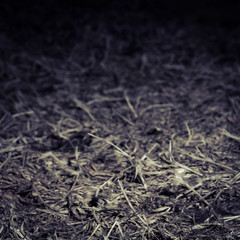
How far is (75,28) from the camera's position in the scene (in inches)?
97.4

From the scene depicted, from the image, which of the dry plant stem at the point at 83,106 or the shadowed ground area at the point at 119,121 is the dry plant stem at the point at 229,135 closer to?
the shadowed ground area at the point at 119,121

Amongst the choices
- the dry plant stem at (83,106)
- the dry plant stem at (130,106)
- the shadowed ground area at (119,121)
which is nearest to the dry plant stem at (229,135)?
the shadowed ground area at (119,121)

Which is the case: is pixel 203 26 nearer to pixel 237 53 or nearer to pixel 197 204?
pixel 237 53

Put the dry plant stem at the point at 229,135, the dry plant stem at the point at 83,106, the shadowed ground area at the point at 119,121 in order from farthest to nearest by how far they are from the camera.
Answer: the dry plant stem at the point at 83,106 < the dry plant stem at the point at 229,135 < the shadowed ground area at the point at 119,121

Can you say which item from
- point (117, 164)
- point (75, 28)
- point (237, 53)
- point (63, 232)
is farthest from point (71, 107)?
point (237, 53)

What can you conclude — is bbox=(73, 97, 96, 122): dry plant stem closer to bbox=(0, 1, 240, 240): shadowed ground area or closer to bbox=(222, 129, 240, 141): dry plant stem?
bbox=(0, 1, 240, 240): shadowed ground area

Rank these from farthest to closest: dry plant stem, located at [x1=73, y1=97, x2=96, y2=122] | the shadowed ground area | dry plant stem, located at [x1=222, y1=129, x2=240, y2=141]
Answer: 1. dry plant stem, located at [x1=73, y1=97, x2=96, y2=122]
2. dry plant stem, located at [x1=222, y1=129, x2=240, y2=141]
3. the shadowed ground area

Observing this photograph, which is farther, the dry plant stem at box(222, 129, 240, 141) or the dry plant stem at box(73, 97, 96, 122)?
the dry plant stem at box(73, 97, 96, 122)

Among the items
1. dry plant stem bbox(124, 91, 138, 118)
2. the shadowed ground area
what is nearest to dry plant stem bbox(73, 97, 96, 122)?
the shadowed ground area

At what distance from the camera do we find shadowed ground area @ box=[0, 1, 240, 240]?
103 cm

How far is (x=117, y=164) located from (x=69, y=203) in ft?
0.92

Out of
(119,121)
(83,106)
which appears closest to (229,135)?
(119,121)

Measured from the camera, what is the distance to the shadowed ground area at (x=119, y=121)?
103 centimetres

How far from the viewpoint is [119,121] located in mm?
1550
